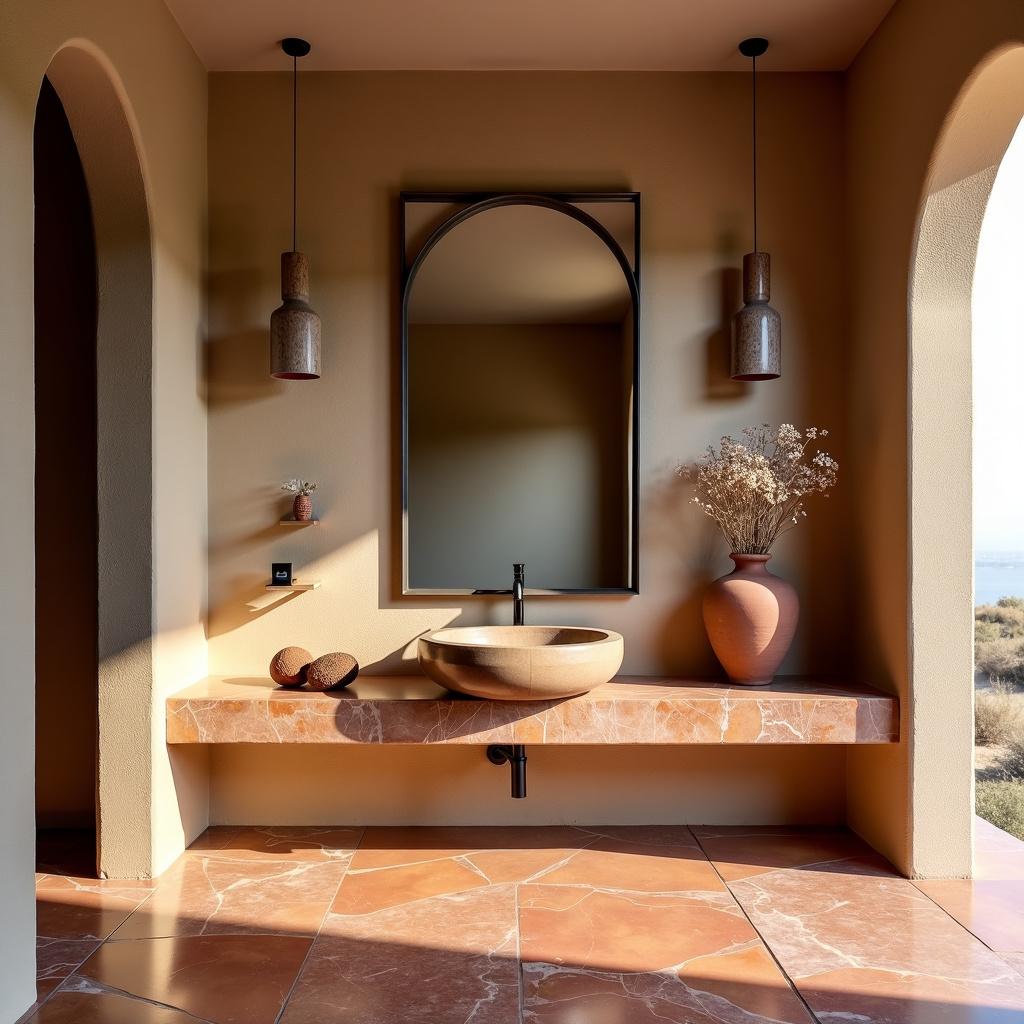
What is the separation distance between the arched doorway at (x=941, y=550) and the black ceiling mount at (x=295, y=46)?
2.14 meters

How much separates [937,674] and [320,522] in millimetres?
2147

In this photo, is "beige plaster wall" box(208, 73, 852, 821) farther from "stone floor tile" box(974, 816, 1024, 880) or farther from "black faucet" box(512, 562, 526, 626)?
"stone floor tile" box(974, 816, 1024, 880)

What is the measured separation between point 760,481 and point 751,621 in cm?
48

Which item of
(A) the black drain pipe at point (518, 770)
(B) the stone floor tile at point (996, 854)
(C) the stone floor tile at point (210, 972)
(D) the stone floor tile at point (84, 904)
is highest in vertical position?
(A) the black drain pipe at point (518, 770)

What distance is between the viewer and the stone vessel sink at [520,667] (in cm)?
283

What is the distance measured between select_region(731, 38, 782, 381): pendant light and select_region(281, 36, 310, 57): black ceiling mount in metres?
1.51

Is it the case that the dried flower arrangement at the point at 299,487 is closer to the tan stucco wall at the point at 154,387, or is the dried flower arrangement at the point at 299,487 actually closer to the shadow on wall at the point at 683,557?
the tan stucco wall at the point at 154,387

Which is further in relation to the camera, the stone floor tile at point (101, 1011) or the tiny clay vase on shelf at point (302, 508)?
the tiny clay vase on shelf at point (302, 508)

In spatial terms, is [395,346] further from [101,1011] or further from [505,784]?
[101,1011]

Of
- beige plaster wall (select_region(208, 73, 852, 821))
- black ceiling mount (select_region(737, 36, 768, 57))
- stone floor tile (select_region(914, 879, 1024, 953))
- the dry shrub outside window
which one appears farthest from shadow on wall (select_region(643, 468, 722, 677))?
the dry shrub outside window

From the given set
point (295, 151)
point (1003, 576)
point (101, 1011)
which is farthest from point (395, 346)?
point (1003, 576)

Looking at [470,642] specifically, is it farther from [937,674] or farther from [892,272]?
[892,272]

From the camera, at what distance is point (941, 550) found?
9.70 feet

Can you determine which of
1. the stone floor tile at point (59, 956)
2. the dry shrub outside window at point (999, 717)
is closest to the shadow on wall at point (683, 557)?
the dry shrub outside window at point (999, 717)
